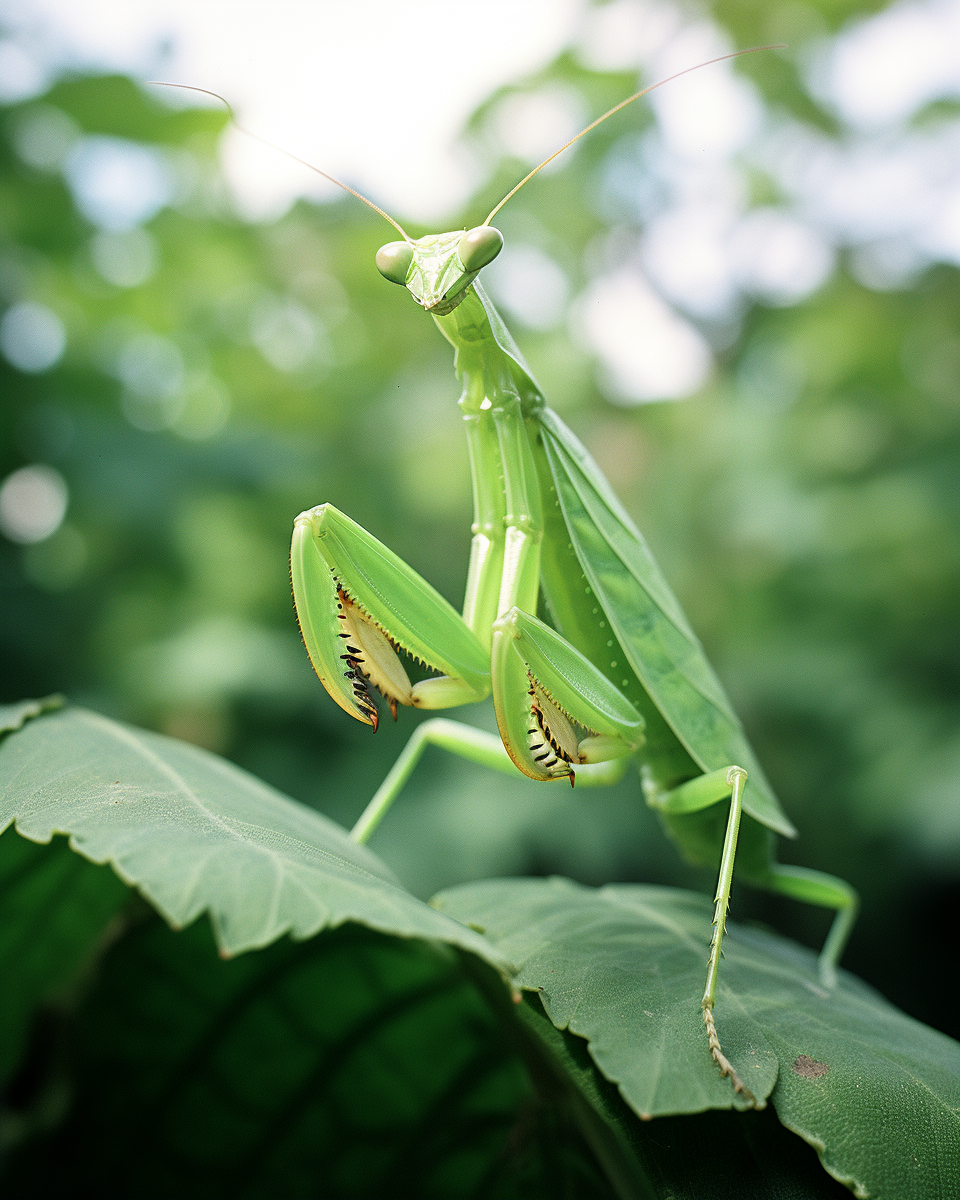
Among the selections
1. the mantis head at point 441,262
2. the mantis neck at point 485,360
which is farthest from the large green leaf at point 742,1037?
the mantis head at point 441,262

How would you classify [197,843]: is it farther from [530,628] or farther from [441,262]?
[441,262]

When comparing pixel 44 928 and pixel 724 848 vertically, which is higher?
pixel 44 928

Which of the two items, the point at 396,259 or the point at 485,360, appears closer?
the point at 396,259

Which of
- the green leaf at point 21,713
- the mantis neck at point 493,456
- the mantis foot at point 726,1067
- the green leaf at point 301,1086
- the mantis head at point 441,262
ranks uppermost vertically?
the mantis head at point 441,262

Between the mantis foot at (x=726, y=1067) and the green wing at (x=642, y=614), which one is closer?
the mantis foot at (x=726, y=1067)

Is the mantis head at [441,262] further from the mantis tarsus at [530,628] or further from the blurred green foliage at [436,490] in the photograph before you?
the blurred green foliage at [436,490]

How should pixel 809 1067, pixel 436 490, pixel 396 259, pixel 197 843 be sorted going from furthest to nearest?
pixel 436 490
pixel 396 259
pixel 809 1067
pixel 197 843

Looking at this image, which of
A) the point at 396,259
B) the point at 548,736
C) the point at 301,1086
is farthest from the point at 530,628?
the point at 301,1086

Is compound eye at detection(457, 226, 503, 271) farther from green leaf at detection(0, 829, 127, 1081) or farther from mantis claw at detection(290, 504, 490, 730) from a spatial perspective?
green leaf at detection(0, 829, 127, 1081)

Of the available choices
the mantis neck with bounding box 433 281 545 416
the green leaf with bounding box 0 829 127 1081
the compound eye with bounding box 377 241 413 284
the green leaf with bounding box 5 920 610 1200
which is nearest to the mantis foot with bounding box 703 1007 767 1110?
the green leaf with bounding box 5 920 610 1200
